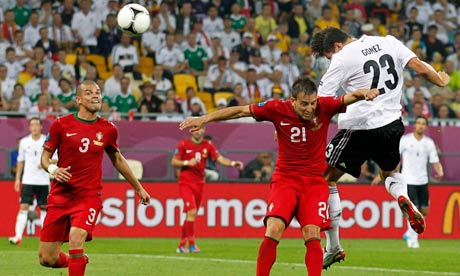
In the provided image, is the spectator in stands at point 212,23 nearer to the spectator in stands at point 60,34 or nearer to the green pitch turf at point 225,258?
the spectator in stands at point 60,34

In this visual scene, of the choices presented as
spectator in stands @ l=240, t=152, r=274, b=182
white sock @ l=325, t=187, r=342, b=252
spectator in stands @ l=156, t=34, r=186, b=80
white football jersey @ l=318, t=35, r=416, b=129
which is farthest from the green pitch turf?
spectator in stands @ l=156, t=34, r=186, b=80

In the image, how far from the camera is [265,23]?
26.5 meters

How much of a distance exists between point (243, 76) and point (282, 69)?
3.10ft

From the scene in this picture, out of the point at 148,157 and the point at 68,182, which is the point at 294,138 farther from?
the point at 148,157

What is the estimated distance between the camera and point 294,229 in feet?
73.5

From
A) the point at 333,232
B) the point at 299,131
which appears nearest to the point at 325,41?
the point at 299,131

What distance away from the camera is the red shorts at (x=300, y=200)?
1053 cm

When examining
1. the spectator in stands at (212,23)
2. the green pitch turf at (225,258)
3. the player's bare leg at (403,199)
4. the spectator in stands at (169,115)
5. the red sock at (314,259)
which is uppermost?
the spectator in stands at (212,23)

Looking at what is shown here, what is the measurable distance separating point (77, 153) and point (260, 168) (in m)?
10.9

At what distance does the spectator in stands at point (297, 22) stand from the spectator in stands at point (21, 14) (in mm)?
6220

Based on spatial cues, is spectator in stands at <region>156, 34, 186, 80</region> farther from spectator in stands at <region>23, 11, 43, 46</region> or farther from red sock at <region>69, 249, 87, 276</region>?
red sock at <region>69, 249, 87, 276</region>

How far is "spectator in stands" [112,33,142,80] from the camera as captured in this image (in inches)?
952

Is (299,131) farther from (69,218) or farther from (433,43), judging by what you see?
(433,43)

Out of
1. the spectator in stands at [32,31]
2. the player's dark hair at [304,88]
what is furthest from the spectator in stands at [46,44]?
the player's dark hair at [304,88]
